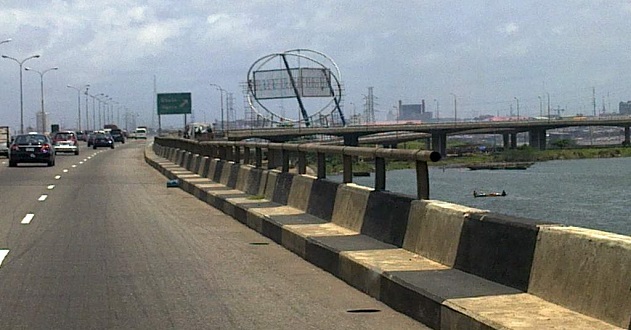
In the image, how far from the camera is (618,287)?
23.1 feet

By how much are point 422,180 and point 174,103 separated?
75.1m

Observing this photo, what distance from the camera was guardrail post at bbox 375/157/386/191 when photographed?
1302 centimetres

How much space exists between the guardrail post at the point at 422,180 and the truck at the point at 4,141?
187 feet

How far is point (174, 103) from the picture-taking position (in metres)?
85.2

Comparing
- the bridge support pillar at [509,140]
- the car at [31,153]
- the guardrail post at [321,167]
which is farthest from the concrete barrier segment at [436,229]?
the bridge support pillar at [509,140]

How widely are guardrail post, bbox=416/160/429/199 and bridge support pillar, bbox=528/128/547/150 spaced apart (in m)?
85.1

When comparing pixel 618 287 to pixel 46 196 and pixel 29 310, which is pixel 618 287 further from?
pixel 46 196

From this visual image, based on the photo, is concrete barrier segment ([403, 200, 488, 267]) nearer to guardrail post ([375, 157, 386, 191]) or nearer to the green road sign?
guardrail post ([375, 157, 386, 191])

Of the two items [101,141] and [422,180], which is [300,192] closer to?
[422,180]

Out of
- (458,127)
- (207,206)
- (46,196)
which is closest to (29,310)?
(207,206)

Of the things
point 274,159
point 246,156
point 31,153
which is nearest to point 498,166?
point 31,153

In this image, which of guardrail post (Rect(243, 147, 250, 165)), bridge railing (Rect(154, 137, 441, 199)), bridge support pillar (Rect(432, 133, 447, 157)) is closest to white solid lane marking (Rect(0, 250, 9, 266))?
bridge railing (Rect(154, 137, 441, 199))

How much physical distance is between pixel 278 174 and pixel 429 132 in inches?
2013

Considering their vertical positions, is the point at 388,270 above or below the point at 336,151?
below
